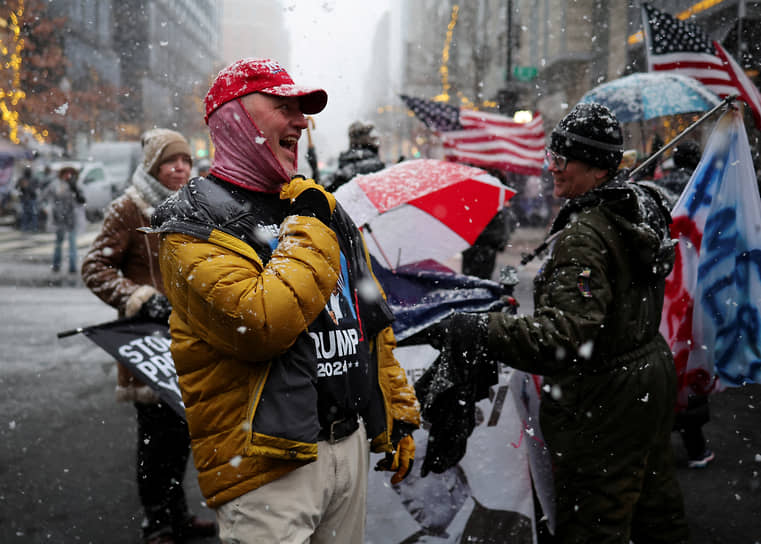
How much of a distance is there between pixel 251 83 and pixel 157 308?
1783 mm

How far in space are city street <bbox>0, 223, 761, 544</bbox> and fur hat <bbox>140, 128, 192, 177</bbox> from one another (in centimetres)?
216

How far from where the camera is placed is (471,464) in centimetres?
323

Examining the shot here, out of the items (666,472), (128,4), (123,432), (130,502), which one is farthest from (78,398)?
(128,4)

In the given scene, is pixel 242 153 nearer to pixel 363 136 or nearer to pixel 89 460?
pixel 89 460

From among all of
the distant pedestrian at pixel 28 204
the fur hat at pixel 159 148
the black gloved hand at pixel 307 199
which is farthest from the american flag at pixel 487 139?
the distant pedestrian at pixel 28 204

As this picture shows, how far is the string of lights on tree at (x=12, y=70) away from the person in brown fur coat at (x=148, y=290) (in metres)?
26.0

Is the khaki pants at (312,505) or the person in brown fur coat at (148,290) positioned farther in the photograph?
the person in brown fur coat at (148,290)

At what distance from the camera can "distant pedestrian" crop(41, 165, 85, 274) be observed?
45.3ft

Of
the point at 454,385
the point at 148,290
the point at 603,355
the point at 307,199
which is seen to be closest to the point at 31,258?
the point at 148,290

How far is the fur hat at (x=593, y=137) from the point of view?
2441 mm

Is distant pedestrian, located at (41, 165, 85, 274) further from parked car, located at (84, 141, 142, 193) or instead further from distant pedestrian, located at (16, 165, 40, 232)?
parked car, located at (84, 141, 142, 193)

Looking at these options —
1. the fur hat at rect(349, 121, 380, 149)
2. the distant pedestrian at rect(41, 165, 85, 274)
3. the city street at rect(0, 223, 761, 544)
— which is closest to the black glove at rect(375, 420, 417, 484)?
the city street at rect(0, 223, 761, 544)

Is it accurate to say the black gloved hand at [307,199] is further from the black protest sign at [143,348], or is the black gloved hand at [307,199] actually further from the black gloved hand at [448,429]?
the black protest sign at [143,348]

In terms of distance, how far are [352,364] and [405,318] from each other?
1.09 metres
